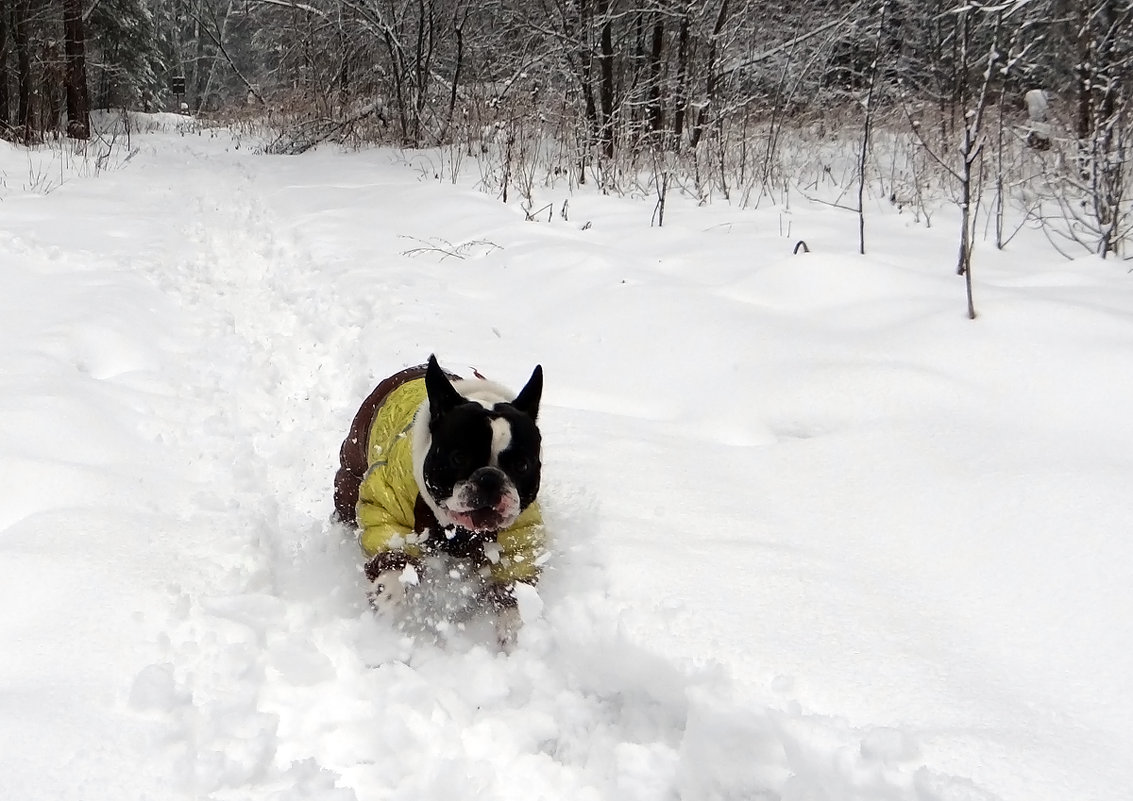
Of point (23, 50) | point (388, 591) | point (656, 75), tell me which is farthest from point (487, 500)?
point (23, 50)

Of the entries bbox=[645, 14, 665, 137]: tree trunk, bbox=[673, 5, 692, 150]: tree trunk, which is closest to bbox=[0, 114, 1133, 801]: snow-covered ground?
bbox=[673, 5, 692, 150]: tree trunk

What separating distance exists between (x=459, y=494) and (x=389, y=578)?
0.39m

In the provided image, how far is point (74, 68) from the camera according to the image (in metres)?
15.2

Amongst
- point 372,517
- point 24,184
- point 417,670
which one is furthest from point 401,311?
point 24,184

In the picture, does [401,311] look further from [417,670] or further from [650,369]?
[417,670]

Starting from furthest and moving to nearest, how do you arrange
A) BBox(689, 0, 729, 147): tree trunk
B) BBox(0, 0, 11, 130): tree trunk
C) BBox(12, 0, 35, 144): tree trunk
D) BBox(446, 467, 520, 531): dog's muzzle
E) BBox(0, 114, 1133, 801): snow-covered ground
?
1. BBox(12, 0, 35, 144): tree trunk
2. BBox(0, 0, 11, 130): tree trunk
3. BBox(689, 0, 729, 147): tree trunk
4. BBox(446, 467, 520, 531): dog's muzzle
5. BBox(0, 114, 1133, 801): snow-covered ground

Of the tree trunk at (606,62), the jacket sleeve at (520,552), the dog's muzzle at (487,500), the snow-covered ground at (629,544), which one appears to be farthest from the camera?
the tree trunk at (606,62)

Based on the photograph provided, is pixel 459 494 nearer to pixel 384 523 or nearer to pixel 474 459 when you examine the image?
pixel 474 459

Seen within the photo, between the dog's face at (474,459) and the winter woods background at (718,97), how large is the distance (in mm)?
3204

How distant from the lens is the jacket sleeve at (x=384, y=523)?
2.36 meters

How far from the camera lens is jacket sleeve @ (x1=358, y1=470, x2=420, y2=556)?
7.73 ft


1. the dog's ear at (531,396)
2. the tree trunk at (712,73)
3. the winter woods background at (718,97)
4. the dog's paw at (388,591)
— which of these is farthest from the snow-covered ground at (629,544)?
the tree trunk at (712,73)

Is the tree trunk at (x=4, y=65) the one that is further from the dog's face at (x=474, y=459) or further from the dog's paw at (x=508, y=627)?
the dog's paw at (x=508, y=627)

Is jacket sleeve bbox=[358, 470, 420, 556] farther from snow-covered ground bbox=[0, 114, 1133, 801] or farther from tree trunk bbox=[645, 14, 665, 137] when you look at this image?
tree trunk bbox=[645, 14, 665, 137]
